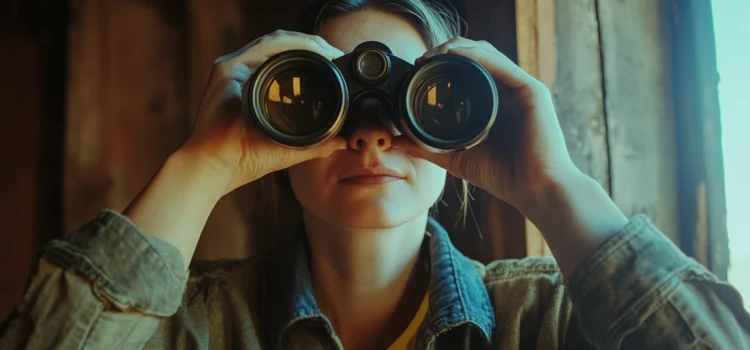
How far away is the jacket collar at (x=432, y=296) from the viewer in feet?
3.25

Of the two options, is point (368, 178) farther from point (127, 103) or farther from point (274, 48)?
point (127, 103)

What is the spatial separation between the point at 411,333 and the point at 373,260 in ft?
0.46

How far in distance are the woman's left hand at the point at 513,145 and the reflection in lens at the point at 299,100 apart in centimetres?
12

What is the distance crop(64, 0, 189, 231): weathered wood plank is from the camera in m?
1.43

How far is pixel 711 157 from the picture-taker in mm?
1128

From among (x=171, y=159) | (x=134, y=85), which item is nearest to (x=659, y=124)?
(x=171, y=159)

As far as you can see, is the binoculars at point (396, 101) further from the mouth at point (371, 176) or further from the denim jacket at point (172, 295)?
the denim jacket at point (172, 295)

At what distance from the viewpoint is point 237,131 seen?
0.92m

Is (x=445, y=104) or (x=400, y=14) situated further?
(x=400, y=14)

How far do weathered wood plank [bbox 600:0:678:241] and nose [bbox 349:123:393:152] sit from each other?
20.2 inches

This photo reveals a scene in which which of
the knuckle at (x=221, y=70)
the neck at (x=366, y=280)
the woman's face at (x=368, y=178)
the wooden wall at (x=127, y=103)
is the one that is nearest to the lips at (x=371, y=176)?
the woman's face at (x=368, y=178)

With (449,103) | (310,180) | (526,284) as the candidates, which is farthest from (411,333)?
(449,103)

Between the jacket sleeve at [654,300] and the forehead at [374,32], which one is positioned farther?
the forehead at [374,32]

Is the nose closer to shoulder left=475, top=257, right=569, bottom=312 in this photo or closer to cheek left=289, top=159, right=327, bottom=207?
cheek left=289, top=159, right=327, bottom=207
